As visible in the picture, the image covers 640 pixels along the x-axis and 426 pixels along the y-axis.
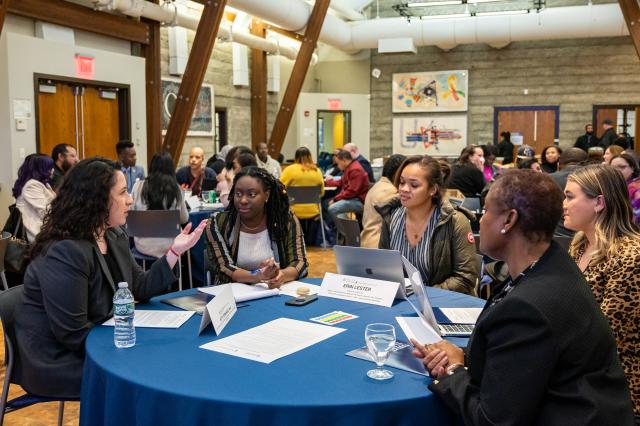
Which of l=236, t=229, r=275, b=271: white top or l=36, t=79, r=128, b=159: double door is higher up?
l=36, t=79, r=128, b=159: double door

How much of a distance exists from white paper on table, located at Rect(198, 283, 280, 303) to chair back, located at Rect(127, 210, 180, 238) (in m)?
2.56

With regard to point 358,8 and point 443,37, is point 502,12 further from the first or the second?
point 358,8

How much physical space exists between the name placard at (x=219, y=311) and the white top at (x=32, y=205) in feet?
11.7

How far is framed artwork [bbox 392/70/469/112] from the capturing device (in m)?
15.7

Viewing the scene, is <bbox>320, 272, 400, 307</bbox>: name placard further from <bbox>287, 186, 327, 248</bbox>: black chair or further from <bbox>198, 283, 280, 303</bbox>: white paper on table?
<bbox>287, 186, 327, 248</bbox>: black chair

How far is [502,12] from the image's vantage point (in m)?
13.7

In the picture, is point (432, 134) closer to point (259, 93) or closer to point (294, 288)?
point (259, 93)

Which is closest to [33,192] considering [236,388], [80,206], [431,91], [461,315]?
[80,206]

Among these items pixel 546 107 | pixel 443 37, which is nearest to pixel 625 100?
pixel 546 107

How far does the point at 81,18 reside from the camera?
8.51 meters

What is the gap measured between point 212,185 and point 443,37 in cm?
803

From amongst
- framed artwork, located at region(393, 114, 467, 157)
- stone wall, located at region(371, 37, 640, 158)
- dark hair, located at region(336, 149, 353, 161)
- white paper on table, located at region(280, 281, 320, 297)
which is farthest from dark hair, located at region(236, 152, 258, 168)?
stone wall, located at region(371, 37, 640, 158)

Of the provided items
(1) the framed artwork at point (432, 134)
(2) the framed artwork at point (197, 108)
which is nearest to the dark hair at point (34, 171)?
(2) the framed artwork at point (197, 108)

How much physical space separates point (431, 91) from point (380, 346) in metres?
14.8
